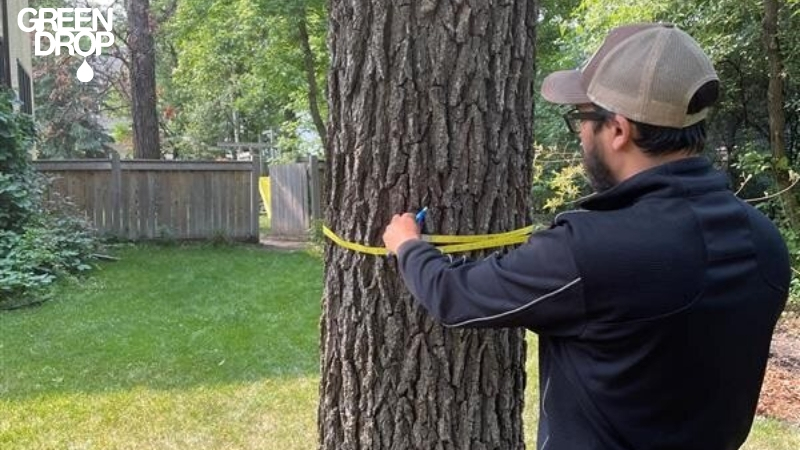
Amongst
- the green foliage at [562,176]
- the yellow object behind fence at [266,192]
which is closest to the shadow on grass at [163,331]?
the green foliage at [562,176]

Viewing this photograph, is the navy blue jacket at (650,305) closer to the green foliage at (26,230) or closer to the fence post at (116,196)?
the green foliage at (26,230)

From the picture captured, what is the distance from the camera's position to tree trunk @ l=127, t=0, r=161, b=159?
1349 centimetres

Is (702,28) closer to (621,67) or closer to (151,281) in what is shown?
(151,281)

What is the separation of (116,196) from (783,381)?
10259 mm

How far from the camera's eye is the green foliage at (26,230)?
25.8 feet

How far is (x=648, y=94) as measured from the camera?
57.7 inches

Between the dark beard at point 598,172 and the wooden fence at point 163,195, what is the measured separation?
11.7 m

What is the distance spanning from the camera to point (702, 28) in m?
8.56

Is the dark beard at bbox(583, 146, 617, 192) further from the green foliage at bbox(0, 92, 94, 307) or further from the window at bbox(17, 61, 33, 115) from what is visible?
the window at bbox(17, 61, 33, 115)

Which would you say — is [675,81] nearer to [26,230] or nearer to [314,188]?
[26,230]

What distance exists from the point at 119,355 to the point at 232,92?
20858 millimetres

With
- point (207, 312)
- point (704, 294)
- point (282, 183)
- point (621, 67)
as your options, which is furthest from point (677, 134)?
point (282, 183)

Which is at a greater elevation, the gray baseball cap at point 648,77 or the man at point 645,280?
the gray baseball cap at point 648,77

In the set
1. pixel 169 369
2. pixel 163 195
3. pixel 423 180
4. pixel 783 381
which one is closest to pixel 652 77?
pixel 423 180
